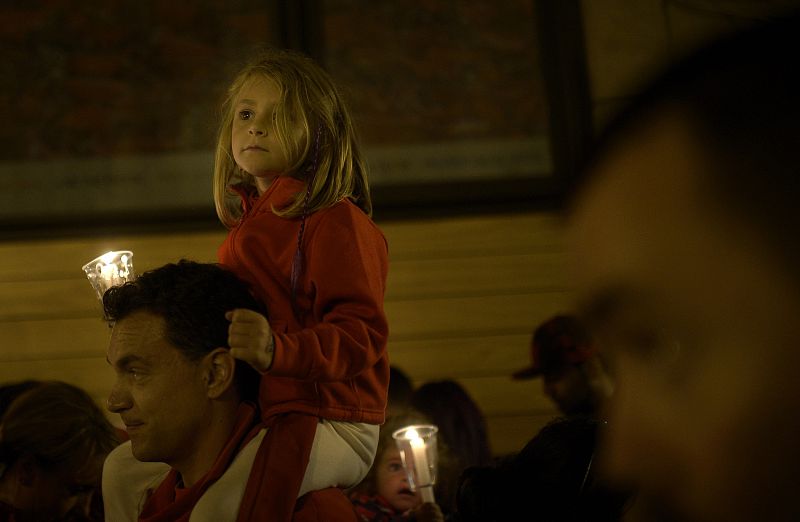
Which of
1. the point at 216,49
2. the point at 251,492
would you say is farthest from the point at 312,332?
the point at 216,49

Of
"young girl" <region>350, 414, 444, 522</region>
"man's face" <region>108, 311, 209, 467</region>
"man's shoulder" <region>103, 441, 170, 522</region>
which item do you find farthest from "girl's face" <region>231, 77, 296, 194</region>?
"young girl" <region>350, 414, 444, 522</region>

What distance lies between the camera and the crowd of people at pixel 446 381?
1.58 ft

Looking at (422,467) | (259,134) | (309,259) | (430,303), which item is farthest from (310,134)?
(430,303)

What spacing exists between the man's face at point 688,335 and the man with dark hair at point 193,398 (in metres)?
1.08

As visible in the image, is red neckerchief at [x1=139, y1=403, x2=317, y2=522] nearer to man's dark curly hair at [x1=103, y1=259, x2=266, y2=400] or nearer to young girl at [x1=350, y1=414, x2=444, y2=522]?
man's dark curly hair at [x1=103, y1=259, x2=266, y2=400]

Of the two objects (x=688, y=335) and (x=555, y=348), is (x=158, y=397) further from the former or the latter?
(x=555, y=348)

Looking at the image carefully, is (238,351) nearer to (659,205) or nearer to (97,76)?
(659,205)

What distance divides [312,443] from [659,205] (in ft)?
3.77

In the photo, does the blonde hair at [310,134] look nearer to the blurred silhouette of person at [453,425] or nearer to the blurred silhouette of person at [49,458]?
the blurred silhouette of person at [49,458]

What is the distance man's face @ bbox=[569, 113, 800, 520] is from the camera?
1.51ft

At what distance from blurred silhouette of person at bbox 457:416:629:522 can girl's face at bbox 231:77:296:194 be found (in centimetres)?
88

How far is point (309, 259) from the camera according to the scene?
5.53 ft

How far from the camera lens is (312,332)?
149cm

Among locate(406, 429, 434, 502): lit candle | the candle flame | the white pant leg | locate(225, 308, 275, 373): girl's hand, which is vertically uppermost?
the candle flame
